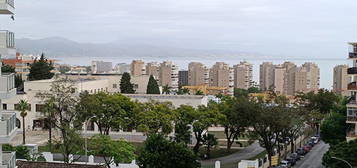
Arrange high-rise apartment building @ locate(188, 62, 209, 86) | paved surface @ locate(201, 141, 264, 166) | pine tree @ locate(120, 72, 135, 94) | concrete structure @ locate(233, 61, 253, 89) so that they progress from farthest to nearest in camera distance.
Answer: high-rise apartment building @ locate(188, 62, 209, 86)
concrete structure @ locate(233, 61, 253, 89)
pine tree @ locate(120, 72, 135, 94)
paved surface @ locate(201, 141, 264, 166)

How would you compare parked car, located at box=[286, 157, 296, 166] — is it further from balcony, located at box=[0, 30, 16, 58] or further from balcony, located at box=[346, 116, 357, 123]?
balcony, located at box=[0, 30, 16, 58]

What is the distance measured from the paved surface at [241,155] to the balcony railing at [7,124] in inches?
788

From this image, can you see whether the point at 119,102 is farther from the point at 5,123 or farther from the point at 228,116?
the point at 5,123

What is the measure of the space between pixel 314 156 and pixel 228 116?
6.86 m

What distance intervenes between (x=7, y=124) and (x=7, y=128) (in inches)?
4.1

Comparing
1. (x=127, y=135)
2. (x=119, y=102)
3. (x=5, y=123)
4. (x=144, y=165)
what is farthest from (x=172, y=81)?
(x=5, y=123)

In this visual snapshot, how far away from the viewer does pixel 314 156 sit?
37.6 metres

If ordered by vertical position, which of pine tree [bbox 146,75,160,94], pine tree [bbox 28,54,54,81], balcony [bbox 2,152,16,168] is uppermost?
pine tree [bbox 28,54,54,81]

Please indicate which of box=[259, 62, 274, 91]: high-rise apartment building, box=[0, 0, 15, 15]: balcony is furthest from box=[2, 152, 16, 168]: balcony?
box=[259, 62, 274, 91]: high-rise apartment building

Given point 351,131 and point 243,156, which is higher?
point 351,131

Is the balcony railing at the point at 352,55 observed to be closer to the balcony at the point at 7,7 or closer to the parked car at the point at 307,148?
the parked car at the point at 307,148

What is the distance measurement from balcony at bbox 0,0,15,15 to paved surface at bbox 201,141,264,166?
70.9 feet

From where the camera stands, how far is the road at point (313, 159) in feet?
112

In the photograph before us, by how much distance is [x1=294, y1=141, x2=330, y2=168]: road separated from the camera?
112ft
